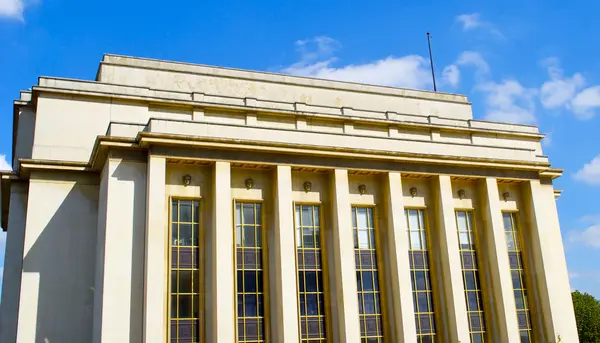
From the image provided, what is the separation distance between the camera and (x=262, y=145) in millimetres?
25578

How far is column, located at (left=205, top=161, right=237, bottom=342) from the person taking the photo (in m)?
23.1

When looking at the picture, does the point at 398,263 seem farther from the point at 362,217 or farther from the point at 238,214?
the point at 238,214

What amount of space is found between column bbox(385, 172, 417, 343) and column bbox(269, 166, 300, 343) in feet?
15.6

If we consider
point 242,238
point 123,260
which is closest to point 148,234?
point 123,260

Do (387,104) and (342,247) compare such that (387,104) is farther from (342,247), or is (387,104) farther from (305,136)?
(342,247)

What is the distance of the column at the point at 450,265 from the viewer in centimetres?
2684

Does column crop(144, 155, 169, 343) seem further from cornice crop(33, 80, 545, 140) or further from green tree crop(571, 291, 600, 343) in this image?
green tree crop(571, 291, 600, 343)

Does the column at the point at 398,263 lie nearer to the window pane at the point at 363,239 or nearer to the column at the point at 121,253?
the window pane at the point at 363,239

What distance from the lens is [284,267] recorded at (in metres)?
24.6

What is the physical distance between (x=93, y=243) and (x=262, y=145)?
8.83m

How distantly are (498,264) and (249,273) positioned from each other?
12.2 meters

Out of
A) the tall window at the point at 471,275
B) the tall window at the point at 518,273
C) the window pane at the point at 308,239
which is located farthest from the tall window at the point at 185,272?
the tall window at the point at 518,273

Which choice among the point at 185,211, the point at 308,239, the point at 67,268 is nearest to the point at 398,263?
the point at 308,239

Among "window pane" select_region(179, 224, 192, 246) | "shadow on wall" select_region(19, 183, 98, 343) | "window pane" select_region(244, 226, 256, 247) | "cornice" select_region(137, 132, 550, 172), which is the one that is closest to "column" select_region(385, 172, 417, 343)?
"cornice" select_region(137, 132, 550, 172)
